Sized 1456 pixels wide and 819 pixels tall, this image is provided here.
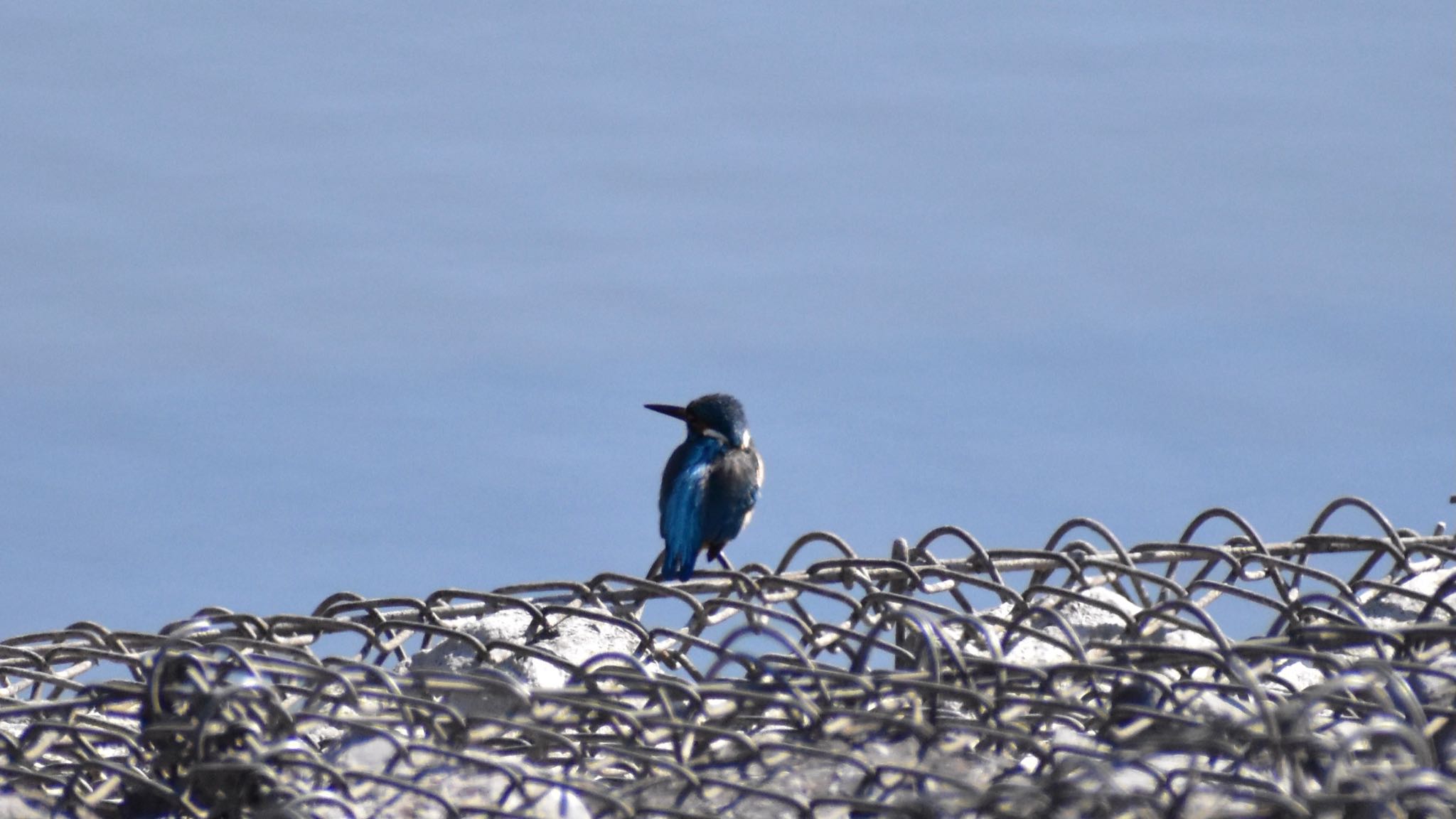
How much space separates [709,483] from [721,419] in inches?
18.2

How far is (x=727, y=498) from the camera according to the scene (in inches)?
310

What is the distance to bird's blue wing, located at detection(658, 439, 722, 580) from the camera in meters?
7.46

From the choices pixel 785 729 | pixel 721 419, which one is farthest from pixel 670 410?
pixel 785 729

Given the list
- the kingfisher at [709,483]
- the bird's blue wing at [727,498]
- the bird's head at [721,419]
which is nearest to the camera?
the kingfisher at [709,483]

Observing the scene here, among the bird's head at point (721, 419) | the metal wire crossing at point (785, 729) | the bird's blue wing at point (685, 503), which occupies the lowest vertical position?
the metal wire crossing at point (785, 729)

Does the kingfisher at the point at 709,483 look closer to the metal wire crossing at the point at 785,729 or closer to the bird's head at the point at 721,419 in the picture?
the bird's head at the point at 721,419

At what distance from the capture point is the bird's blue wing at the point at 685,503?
294 inches

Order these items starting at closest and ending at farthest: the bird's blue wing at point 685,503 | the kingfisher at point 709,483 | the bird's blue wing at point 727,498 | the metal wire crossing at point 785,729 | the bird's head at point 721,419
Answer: the metal wire crossing at point 785,729 < the bird's blue wing at point 685,503 < the kingfisher at point 709,483 < the bird's blue wing at point 727,498 < the bird's head at point 721,419

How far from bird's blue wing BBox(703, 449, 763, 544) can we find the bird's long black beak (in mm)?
451

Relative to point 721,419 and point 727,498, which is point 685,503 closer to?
point 727,498

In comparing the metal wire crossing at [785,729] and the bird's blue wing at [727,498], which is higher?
the bird's blue wing at [727,498]

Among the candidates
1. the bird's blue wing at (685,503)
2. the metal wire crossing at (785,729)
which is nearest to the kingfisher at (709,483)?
the bird's blue wing at (685,503)

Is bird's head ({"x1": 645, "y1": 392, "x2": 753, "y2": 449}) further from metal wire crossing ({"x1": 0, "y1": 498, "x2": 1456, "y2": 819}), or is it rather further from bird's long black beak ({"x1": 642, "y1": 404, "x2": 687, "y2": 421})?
metal wire crossing ({"x1": 0, "y1": 498, "x2": 1456, "y2": 819})

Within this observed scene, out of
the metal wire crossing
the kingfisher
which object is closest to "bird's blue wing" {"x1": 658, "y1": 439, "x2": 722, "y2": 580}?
the kingfisher
